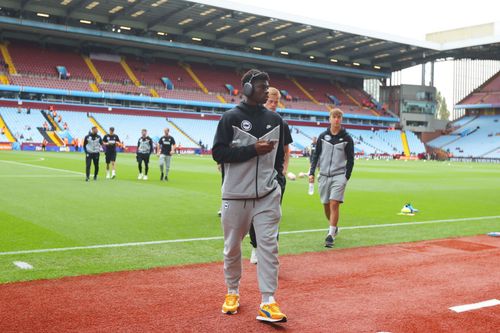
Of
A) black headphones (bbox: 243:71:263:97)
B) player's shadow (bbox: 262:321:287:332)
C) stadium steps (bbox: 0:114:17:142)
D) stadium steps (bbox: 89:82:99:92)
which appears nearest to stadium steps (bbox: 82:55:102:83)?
stadium steps (bbox: 89:82:99:92)

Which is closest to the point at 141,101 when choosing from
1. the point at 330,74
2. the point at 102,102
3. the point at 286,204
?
the point at 102,102

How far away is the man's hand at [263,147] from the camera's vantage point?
4770mm

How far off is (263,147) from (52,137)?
52.2 meters

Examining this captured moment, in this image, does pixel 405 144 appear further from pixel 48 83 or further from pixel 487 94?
pixel 48 83

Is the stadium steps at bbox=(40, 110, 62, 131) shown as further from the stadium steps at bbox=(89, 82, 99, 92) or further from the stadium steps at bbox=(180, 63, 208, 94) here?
the stadium steps at bbox=(180, 63, 208, 94)

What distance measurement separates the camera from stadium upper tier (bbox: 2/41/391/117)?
199 feet

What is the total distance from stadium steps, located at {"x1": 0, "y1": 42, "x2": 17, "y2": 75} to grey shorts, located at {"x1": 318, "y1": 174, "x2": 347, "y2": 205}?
5681 centimetres

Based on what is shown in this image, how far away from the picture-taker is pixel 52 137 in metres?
53.0

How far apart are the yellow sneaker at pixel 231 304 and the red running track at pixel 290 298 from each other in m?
0.07

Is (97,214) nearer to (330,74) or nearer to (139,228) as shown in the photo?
(139,228)

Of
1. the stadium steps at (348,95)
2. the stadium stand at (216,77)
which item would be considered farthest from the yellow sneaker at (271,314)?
the stadium steps at (348,95)

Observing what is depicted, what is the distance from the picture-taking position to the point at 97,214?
1160cm

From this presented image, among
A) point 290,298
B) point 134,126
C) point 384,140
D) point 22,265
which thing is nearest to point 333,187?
point 290,298

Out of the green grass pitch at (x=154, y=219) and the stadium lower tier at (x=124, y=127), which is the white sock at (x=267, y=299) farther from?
the stadium lower tier at (x=124, y=127)
